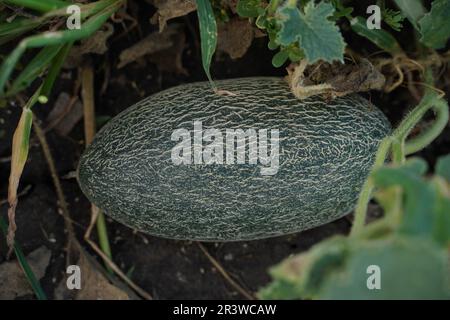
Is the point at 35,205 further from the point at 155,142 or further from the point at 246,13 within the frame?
the point at 246,13

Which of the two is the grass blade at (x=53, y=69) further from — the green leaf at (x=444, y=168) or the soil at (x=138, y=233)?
the green leaf at (x=444, y=168)

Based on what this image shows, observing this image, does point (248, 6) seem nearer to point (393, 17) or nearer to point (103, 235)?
point (393, 17)

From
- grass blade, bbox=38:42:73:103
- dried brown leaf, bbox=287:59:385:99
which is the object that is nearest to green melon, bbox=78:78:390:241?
dried brown leaf, bbox=287:59:385:99

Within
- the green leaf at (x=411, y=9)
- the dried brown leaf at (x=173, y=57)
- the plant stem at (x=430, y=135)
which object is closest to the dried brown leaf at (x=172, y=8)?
the dried brown leaf at (x=173, y=57)

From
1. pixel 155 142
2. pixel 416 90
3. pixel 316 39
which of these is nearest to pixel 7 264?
pixel 155 142

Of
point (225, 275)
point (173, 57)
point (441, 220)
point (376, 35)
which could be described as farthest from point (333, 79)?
point (441, 220)
